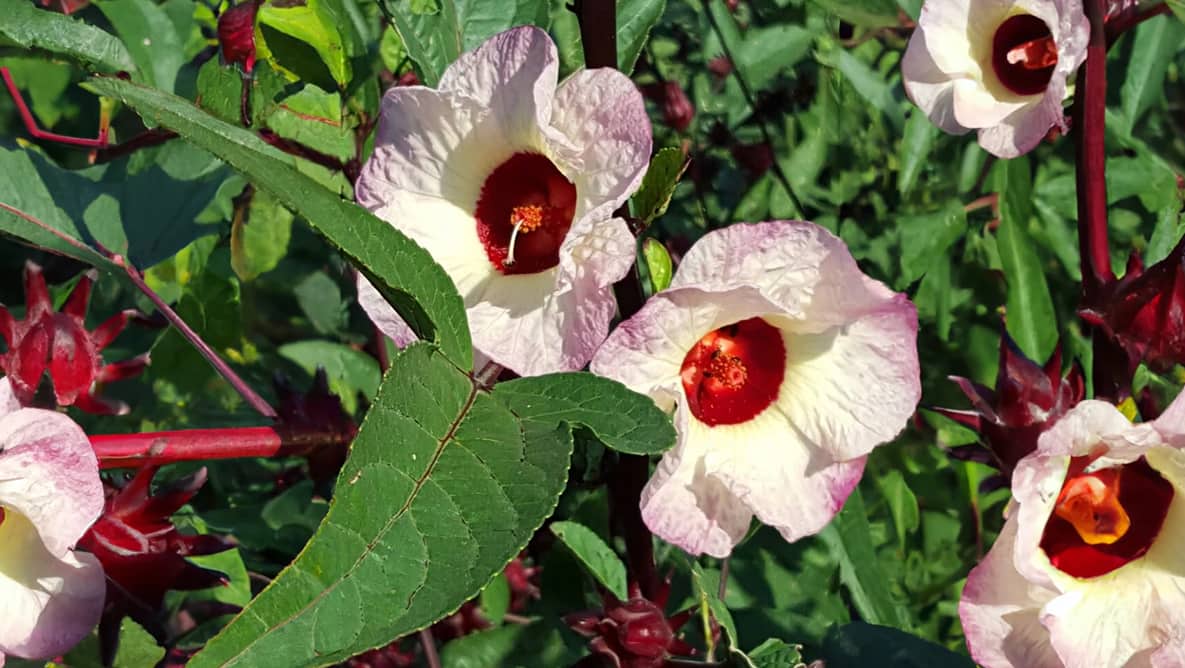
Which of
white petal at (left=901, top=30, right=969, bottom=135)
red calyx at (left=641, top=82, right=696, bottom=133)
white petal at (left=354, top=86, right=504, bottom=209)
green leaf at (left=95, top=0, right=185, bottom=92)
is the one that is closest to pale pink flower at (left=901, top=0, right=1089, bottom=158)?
white petal at (left=901, top=30, right=969, bottom=135)

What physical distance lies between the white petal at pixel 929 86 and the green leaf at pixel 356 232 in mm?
470

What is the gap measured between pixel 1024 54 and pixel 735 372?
351mm

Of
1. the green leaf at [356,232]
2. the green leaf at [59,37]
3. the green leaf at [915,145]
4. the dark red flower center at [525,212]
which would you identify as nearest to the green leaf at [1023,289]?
the green leaf at [915,145]

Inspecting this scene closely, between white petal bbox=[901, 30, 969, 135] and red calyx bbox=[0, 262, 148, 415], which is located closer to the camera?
red calyx bbox=[0, 262, 148, 415]

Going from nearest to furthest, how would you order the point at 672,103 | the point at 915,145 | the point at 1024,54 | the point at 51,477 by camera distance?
the point at 51,477, the point at 1024,54, the point at 915,145, the point at 672,103

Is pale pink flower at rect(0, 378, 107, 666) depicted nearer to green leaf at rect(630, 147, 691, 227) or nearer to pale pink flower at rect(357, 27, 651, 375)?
pale pink flower at rect(357, 27, 651, 375)

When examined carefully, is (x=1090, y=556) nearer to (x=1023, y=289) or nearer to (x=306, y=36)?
(x=1023, y=289)

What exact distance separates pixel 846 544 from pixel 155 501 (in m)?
0.58

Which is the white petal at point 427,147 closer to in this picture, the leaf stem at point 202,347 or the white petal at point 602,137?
the white petal at point 602,137

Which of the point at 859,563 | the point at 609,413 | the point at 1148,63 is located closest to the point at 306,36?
the point at 609,413

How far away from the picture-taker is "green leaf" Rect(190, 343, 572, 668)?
0.52 metres

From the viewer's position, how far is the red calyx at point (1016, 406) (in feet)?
2.64

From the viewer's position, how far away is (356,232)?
0.61m

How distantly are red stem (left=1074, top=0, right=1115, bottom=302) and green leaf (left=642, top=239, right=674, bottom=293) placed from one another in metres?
0.29
